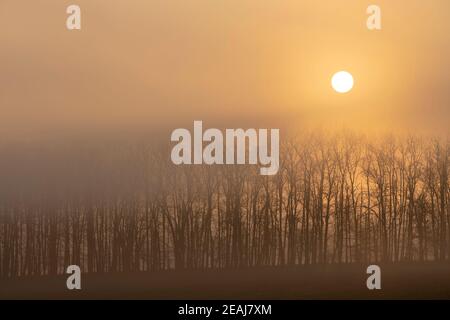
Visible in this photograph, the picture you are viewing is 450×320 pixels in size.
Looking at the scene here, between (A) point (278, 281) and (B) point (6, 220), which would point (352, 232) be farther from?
(B) point (6, 220)

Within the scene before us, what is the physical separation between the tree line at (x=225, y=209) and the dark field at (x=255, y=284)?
408 mm

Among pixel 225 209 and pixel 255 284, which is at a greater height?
pixel 225 209

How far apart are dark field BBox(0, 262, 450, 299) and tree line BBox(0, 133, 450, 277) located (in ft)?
1.34

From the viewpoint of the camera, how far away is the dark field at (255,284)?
12.7m

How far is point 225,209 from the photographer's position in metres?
16.1

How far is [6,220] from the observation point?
57.0 feet

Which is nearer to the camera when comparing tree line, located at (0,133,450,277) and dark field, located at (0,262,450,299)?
dark field, located at (0,262,450,299)

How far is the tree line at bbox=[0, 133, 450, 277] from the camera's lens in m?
15.4

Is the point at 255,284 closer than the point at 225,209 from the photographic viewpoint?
Yes

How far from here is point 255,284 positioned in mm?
13938

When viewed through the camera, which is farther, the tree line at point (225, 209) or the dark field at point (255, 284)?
the tree line at point (225, 209)

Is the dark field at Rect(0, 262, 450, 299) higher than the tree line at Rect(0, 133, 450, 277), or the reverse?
the tree line at Rect(0, 133, 450, 277)

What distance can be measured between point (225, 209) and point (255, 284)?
2.53m
